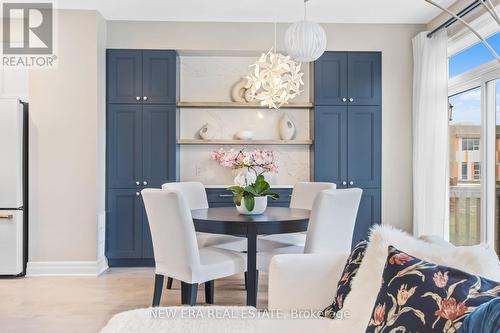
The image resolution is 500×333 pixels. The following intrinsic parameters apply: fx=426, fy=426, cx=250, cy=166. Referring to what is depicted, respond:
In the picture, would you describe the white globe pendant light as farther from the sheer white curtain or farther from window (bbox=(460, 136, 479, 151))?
window (bbox=(460, 136, 479, 151))

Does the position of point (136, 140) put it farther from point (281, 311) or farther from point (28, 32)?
point (281, 311)

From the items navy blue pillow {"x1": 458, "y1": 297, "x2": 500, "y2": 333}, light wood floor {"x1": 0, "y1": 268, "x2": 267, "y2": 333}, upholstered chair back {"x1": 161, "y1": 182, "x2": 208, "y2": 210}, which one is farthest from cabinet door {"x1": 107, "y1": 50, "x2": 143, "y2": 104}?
navy blue pillow {"x1": 458, "y1": 297, "x2": 500, "y2": 333}

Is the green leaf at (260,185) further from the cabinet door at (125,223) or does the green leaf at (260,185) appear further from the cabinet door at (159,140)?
the cabinet door at (125,223)

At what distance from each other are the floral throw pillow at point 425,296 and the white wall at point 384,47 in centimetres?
A: 375

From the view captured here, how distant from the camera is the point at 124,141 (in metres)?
4.61

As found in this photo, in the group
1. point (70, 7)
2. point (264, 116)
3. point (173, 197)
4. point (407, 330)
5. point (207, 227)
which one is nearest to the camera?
point (407, 330)

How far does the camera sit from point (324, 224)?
A: 2.81m

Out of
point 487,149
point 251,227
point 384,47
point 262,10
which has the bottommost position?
point 251,227

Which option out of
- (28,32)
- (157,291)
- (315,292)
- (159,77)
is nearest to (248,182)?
(157,291)

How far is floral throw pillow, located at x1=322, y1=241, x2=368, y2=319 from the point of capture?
165 centimetres

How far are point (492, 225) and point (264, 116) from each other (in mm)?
2607

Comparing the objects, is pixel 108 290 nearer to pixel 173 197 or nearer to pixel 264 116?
pixel 173 197

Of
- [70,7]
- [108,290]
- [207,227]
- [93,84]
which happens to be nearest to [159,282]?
[207,227]

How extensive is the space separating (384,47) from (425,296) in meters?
4.21
